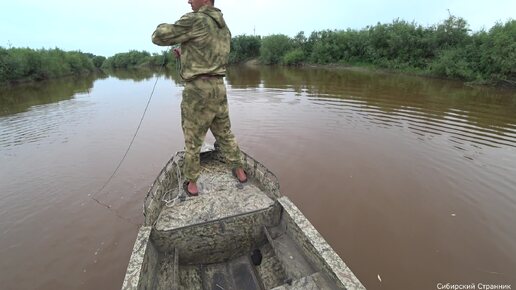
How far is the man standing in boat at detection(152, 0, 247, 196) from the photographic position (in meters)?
2.92

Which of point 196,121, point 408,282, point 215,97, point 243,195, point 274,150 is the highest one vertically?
point 215,97

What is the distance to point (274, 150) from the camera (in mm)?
7242

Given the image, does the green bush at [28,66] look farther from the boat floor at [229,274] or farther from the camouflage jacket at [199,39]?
the boat floor at [229,274]

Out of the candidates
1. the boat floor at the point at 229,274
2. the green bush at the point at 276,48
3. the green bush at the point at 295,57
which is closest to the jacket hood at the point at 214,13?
the boat floor at the point at 229,274

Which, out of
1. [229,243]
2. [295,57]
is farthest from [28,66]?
[229,243]

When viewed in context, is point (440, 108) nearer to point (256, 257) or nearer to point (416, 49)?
point (256, 257)

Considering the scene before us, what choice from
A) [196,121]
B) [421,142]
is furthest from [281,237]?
[421,142]

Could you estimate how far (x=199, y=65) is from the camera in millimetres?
3107

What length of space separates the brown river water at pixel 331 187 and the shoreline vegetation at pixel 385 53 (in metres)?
10.3

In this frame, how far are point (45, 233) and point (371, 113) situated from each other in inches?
382

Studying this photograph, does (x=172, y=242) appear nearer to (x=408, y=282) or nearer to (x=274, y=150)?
(x=408, y=282)

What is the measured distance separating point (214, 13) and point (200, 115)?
3.60 ft

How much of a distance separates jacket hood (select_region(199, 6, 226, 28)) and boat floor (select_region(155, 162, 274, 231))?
1926 millimetres

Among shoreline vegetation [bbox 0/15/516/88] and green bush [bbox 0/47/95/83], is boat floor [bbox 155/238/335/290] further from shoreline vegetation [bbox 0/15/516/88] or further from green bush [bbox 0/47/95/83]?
green bush [bbox 0/47/95/83]
